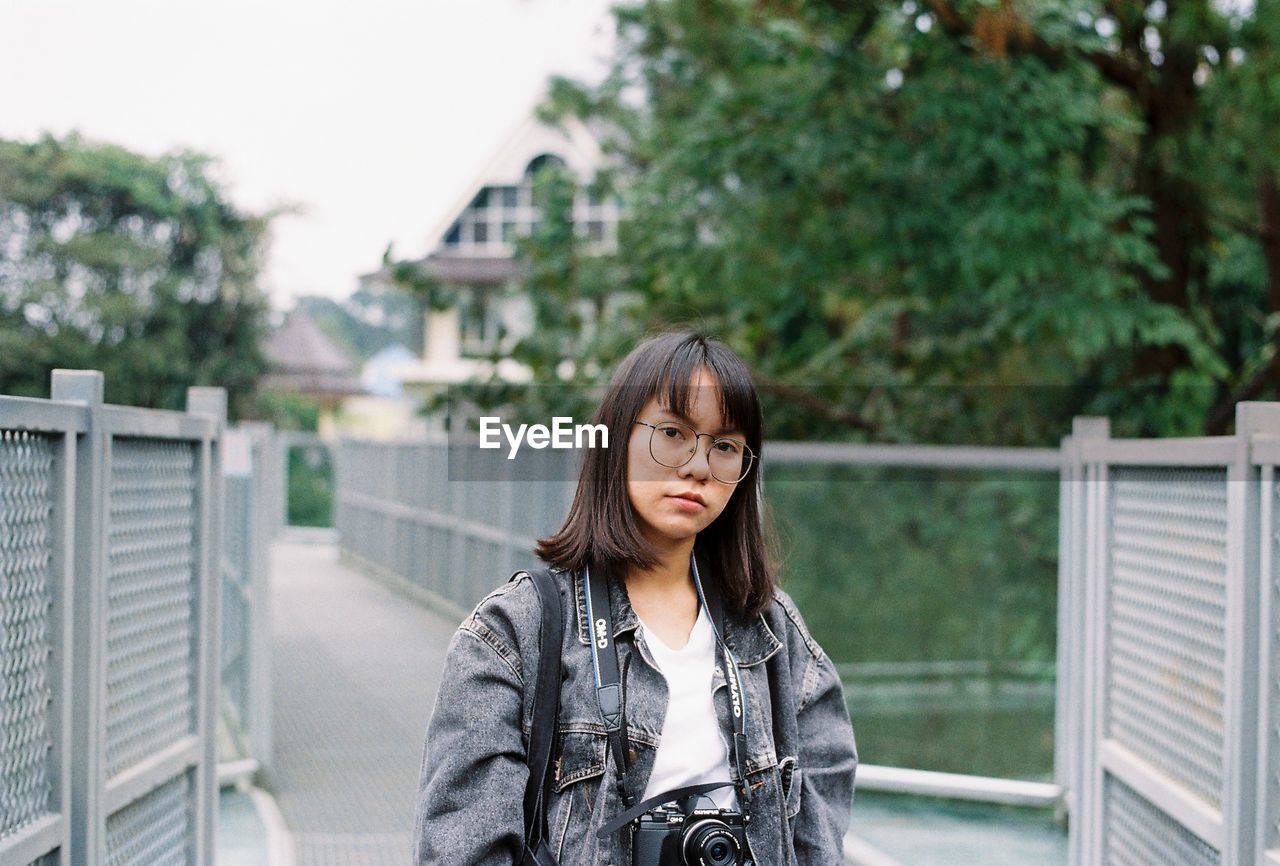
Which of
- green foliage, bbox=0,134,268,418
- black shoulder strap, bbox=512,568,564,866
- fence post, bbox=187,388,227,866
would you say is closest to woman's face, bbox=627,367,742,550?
black shoulder strap, bbox=512,568,564,866

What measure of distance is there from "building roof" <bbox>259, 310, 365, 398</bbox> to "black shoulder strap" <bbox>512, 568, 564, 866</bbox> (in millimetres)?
15481

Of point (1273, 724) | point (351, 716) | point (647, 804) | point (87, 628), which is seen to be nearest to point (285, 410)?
point (351, 716)

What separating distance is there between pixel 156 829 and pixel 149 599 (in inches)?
22.3

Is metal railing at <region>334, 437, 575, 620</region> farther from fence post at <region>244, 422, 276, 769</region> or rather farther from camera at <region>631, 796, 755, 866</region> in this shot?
camera at <region>631, 796, 755, 866</region>

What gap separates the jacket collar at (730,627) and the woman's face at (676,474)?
12cm

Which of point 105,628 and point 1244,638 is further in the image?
point 105,628

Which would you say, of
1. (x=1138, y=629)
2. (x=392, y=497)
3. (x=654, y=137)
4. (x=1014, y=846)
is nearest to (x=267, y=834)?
(x=1014, y=846)

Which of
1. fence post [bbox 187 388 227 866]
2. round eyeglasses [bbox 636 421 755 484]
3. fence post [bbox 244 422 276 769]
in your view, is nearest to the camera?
round eyeglasses [bbox 636 421 755 484]

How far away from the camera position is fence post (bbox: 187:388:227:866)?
4066 mm

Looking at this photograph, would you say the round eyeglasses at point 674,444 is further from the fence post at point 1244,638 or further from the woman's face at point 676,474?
the fence post at point 1244,638

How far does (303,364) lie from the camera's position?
85.1 feet

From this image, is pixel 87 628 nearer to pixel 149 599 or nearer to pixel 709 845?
pixel 149 599

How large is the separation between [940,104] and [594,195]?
3.94 m

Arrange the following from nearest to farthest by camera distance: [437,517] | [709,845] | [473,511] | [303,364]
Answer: [709,845] → [473,511] → [437,517] → [303,364]
